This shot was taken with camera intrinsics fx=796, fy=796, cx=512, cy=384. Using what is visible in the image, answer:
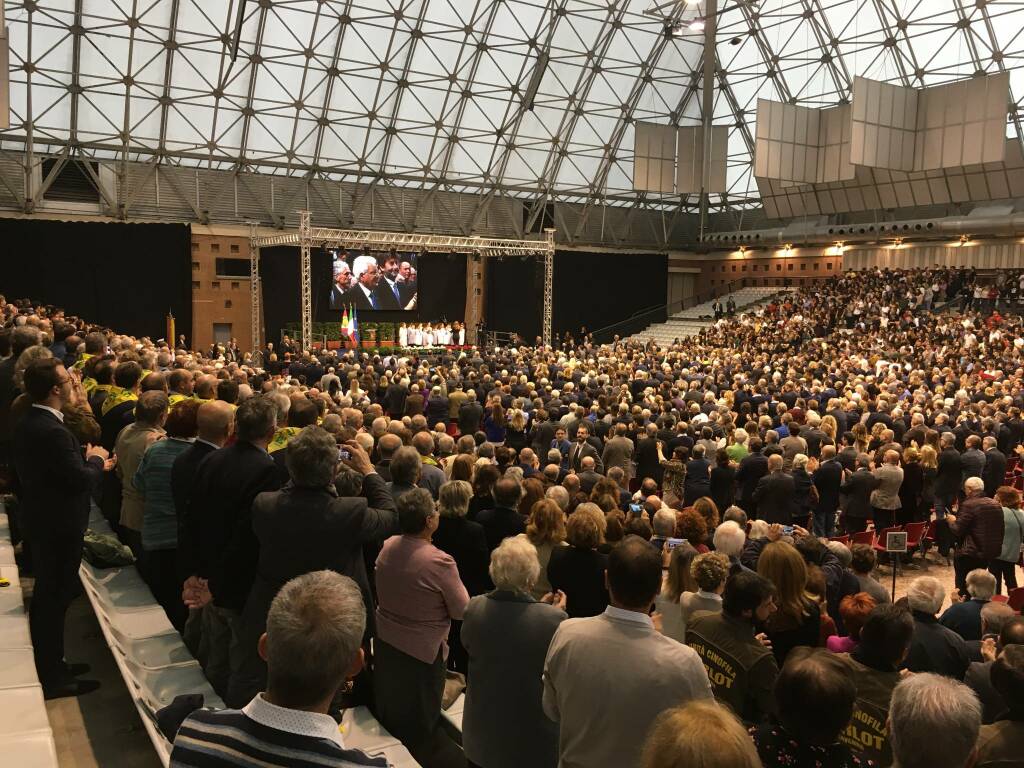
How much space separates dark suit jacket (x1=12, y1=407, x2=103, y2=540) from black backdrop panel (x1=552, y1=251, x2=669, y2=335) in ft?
102

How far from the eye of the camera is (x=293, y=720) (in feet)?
5.47

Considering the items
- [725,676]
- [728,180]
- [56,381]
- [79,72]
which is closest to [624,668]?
[725,676]

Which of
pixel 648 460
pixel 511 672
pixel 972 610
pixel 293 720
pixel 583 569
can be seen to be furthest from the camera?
pixel 648 460

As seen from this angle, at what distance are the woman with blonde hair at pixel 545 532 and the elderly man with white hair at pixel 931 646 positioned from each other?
177 cm

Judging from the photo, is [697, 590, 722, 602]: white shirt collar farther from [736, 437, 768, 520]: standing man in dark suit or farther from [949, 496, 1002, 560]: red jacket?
[736, 437, 768, 520]: standing man in dark suit

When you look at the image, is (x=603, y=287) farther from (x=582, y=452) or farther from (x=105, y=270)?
(x=582, y=452)

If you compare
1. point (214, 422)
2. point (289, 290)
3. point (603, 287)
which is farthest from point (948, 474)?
point (603, 287)

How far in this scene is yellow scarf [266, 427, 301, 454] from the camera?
5.05 meters

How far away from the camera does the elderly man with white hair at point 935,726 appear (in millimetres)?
1935

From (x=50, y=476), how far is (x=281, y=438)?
1654mm

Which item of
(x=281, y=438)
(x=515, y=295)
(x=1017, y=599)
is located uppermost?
(x=515, y=295)

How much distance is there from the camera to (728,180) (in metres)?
35.9

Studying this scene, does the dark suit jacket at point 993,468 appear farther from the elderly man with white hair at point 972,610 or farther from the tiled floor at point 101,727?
the tiled floor at point 101,727

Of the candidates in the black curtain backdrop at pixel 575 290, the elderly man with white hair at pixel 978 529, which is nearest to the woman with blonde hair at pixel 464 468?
the elderly man with white hair at pixel 978 529
